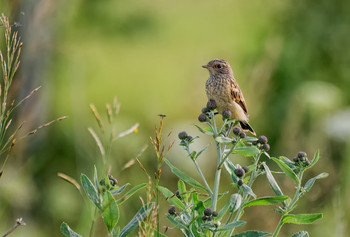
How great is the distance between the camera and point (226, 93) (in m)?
2.02

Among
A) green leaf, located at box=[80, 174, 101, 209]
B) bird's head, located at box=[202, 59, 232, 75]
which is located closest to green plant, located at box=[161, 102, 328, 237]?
green leaf, located at box=[80, 174, 101, 209]

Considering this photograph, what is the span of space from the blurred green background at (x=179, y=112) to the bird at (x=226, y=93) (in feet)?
2.93

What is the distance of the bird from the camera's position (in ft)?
6.50

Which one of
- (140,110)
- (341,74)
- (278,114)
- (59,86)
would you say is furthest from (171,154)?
(59,86)

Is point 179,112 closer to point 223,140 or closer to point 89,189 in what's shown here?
point 89,189

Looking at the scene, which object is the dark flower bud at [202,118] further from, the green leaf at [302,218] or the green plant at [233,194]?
the green leaf at [302,218]

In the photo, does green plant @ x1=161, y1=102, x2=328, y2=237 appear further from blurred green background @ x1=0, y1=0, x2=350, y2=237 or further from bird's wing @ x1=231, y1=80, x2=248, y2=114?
blurred green background @ x1=0, y1=0, x2=350, y2=237

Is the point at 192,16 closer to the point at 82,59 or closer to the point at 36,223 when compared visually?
the point at 82,59

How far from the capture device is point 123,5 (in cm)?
714

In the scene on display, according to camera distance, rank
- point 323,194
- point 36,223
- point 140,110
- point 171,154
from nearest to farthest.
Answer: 1. point 323,194
2. point 36,223
3. point 171,154
4. point 140,110

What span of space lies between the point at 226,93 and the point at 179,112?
7.27 m

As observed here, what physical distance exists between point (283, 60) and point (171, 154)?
1.59 metres

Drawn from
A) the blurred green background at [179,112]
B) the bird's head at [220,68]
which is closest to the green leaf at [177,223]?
the bird's head at [220,68]

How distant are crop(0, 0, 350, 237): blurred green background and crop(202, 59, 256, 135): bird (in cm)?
89
